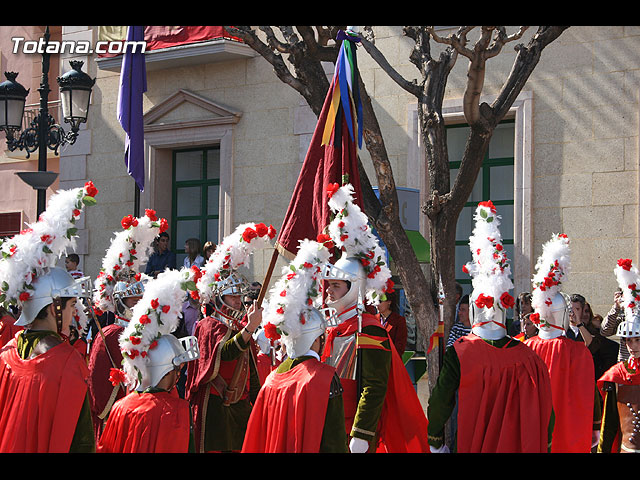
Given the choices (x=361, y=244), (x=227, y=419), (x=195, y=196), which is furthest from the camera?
(x=195, y=196)

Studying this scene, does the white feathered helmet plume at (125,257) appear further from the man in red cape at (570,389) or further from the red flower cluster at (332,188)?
the man in red cape at (570,389)

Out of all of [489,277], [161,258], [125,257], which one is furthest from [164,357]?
[161,258]

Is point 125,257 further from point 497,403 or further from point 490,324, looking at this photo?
point 497,403

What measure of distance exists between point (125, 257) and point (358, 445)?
319 cm

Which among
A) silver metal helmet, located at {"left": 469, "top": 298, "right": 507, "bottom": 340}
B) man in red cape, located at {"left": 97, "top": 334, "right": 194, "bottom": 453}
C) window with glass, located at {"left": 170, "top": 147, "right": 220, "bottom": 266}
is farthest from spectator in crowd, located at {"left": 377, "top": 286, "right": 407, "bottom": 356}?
window with glass, located at {"left": 170, "top": 147, "right": 220, "bottom": 266}

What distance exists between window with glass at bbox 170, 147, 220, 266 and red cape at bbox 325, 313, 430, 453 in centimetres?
1004

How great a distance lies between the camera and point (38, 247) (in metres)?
5.84

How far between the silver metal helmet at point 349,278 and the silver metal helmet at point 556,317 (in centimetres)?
248

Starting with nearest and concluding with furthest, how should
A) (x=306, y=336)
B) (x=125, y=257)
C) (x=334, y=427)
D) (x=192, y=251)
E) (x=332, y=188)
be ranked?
(x=334, y=427), (x=306, y=336), (x=332, y=188), (x=125, y=257), (x=192, y=251)

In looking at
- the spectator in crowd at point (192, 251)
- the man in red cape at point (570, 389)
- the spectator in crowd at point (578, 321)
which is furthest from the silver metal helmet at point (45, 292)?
the spectator in crowd at point (192, 251)

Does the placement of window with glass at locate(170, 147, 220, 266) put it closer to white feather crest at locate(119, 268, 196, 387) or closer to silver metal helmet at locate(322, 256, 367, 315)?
silver metal helmet at locate(322, 256, 367, 315)

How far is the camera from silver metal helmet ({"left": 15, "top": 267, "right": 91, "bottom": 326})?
5664mm

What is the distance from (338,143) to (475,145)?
1855mm
